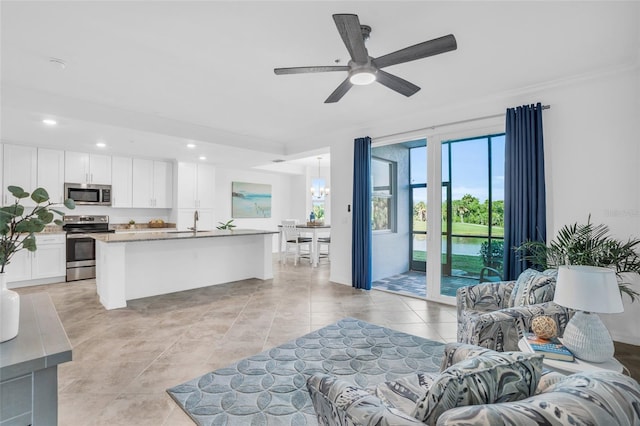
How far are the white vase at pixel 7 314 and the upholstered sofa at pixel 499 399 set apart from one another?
43.3 inches

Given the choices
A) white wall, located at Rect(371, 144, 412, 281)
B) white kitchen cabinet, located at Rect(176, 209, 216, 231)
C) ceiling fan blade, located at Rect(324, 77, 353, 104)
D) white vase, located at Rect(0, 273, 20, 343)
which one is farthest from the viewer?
white kitchen cabinet, located at Rect(176, 209, 216, 231)

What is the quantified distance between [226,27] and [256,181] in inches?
270

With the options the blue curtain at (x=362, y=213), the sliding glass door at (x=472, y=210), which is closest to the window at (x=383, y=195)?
the blue curtain at (x=362, y=213)

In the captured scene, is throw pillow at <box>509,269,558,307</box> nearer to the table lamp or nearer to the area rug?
the table lamp

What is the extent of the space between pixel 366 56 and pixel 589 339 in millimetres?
2269

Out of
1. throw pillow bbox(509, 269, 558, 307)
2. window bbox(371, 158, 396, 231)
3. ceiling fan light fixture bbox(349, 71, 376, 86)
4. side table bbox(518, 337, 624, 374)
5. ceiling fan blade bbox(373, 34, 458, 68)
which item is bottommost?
side table bbox(518, 337, 624, 374)

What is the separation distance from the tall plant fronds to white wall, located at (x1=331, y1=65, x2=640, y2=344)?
0.13m

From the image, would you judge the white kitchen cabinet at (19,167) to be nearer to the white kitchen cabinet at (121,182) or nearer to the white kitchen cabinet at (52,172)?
the white kitchen cabinet at (52,172)

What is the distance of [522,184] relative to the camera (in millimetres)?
3561

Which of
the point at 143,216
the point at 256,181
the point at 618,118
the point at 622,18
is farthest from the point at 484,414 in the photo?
the point at 256,181

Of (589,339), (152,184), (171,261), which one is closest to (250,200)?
(152,184)

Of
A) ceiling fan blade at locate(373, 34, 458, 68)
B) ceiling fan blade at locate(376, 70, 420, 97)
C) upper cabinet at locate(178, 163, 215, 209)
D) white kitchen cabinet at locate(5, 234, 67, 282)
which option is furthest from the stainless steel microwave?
ceiling fan blade at locate(373, 34, 458, 68)

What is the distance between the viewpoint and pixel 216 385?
7.63 ft

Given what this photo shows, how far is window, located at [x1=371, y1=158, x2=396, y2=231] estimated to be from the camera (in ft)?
18.3
